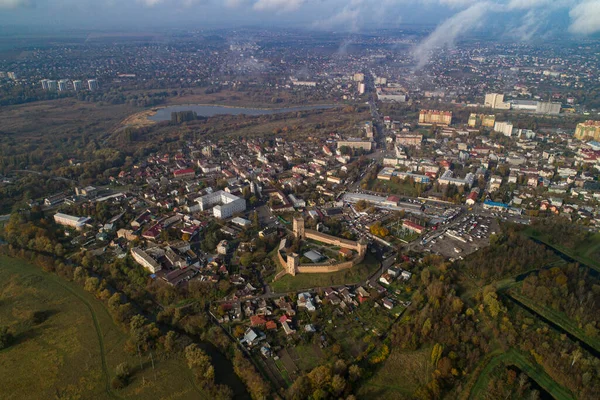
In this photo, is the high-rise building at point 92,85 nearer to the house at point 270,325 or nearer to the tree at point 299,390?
the house at point 270,325

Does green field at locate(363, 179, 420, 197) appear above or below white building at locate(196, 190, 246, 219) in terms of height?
below

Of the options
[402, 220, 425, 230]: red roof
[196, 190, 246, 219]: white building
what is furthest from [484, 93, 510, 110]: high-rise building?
[196, 190, 246, 219]: white building

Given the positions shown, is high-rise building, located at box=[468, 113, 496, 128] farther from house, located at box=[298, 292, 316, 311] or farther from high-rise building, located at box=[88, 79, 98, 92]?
high-rise building, located at box=[88, 79, 98, 92]

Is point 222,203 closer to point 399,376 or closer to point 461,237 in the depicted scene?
point 461,237

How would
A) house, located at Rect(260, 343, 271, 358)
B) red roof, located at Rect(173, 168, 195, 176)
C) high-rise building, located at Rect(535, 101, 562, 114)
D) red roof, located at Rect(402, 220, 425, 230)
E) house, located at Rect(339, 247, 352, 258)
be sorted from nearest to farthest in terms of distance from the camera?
house, located at Rect(260, 343, 271, 358)
house, located at Rect(339, 247, 352, 258)
red roof, located at Rect(402, 220, 425, 230)
red roof, located at Rect(173, 168, 195, 176)
high-rise building, located at Rect(535, 101, 562, 114)

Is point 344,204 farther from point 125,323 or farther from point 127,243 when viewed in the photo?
point 125,323

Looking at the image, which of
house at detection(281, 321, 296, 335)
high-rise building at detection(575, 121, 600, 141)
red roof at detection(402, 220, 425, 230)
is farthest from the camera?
high-rise building at detection(575, 121, 600, 141)

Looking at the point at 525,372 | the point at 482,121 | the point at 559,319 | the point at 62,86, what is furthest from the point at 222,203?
the point at 62,86

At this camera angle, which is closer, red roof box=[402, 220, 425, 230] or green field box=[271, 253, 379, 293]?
green field box=[271, 253, 379, 293]

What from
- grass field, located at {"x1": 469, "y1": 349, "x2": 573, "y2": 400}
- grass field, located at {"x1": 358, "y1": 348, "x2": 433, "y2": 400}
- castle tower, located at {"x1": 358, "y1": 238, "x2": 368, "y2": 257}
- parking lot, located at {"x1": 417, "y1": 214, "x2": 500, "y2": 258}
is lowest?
grass field, located at {"x1": 469, "y1": 349, "x2": 573, "y2": 400}
